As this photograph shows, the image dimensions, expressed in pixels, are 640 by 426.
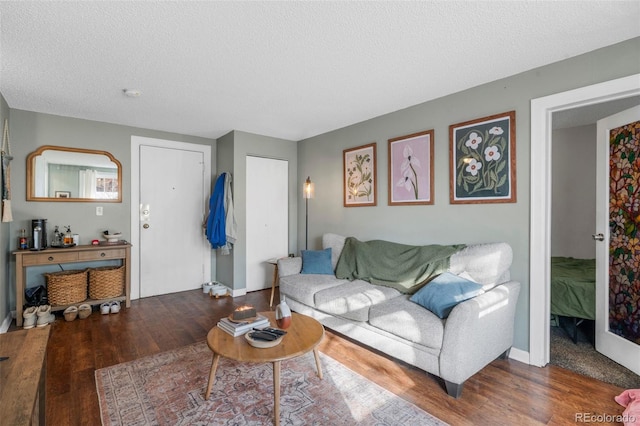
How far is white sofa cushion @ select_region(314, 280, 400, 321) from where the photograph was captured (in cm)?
256

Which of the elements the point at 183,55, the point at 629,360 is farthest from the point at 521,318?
the point at 183,55

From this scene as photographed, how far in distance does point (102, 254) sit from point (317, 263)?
246cm

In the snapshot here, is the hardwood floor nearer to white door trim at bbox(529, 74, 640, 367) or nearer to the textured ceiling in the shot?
white door trim at bbox(529, 74, 640, 367)

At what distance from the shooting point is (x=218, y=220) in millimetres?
4113

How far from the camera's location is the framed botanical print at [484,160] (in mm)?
2518

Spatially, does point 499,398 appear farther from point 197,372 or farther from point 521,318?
point 197,372

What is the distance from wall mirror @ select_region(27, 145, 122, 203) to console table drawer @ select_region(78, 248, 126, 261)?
72 cm

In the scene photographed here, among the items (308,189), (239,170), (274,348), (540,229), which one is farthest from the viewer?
(308,189)

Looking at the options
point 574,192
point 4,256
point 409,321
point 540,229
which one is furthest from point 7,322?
point 574,192

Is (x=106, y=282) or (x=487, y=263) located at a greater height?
(x=487, y=263)

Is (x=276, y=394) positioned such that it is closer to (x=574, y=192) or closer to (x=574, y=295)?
(x=574, y=295)

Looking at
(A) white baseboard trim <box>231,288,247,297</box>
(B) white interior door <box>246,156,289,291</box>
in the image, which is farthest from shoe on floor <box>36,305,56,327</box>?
(B) white interior door <box>246,156,289,291</box>

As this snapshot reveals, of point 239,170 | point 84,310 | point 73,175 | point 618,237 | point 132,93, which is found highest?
point 132,93

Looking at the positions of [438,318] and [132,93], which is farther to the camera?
[132,93]
